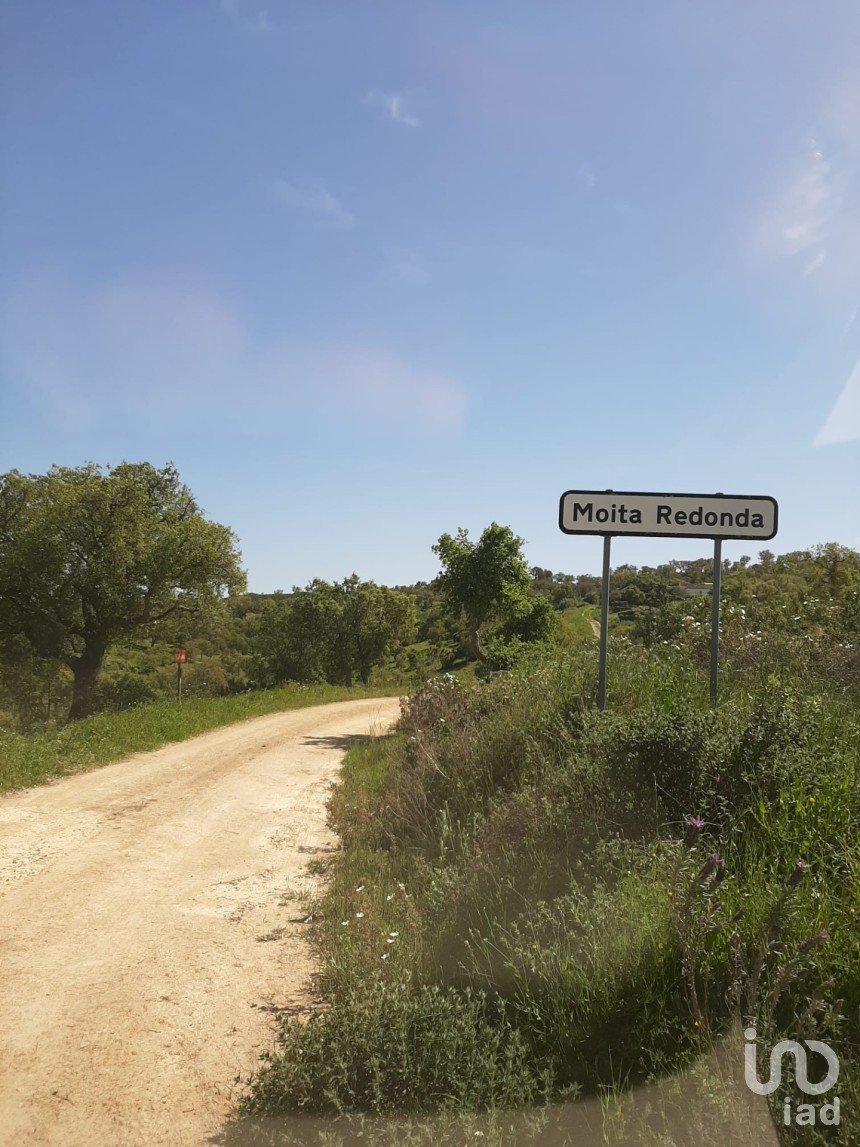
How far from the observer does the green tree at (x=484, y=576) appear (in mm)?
19266

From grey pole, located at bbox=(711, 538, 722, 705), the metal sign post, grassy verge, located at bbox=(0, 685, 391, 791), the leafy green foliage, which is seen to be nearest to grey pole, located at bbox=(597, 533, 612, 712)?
the metal sign post

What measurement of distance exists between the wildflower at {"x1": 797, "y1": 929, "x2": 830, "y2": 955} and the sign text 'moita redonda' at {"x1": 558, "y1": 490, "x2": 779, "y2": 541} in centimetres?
440

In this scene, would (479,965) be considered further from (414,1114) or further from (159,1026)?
(159,1026)

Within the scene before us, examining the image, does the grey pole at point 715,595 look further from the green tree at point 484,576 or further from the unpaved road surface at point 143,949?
the green tree at point 484,576

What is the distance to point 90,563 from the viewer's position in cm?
2688

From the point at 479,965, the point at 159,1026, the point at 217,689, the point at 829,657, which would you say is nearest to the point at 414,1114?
the point at 479,965

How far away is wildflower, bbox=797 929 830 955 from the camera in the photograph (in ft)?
8.93

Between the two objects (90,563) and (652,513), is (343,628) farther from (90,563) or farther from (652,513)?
(652,513)

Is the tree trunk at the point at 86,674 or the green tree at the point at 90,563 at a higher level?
the green tree at the point at 90,563

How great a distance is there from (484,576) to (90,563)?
658 inches

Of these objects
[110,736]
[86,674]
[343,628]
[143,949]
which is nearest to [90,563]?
[86,674]

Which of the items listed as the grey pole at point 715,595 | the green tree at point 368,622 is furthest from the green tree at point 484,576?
the green tree at point 368,622
